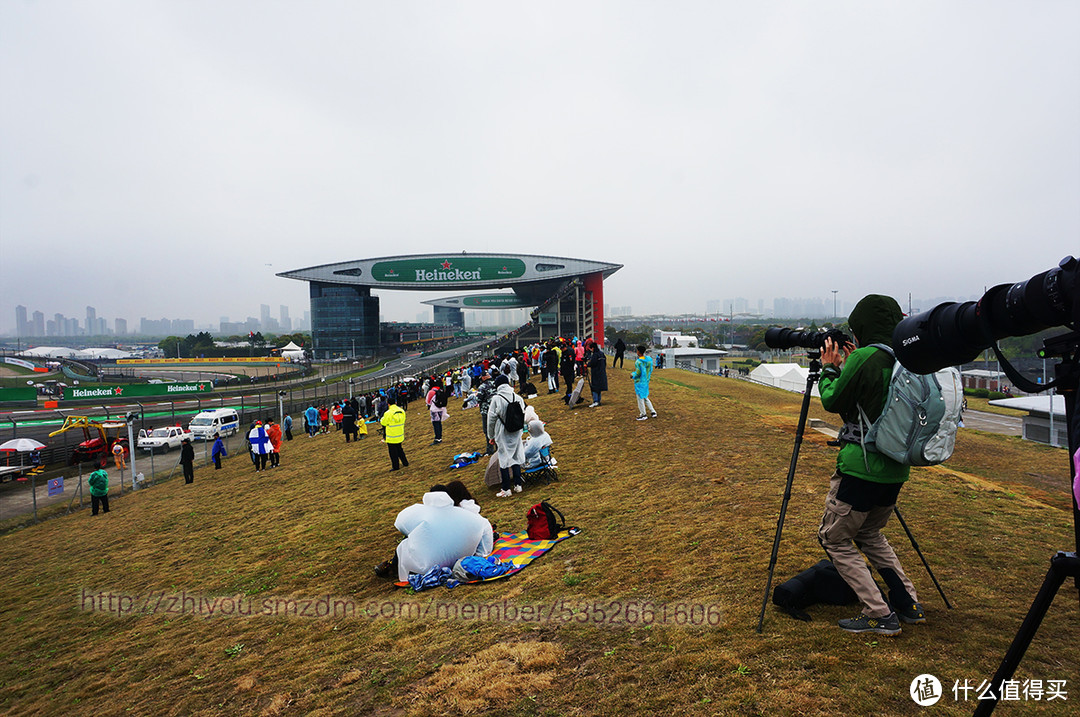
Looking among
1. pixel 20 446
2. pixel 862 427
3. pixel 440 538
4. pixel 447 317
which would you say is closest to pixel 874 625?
pixel 862 427

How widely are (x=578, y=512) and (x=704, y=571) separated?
2503mm

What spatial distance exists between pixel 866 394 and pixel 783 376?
113ft

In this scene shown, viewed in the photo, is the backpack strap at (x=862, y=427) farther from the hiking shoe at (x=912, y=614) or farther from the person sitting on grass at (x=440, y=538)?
the person sitting on grass at (x=440, y=538)

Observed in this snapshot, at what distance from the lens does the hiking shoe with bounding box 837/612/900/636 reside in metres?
3.12

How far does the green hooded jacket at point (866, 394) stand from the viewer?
3014 millimetres

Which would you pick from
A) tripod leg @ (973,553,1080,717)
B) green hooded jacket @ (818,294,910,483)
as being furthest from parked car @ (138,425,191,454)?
tripod leg @ (973,553,1080,717)

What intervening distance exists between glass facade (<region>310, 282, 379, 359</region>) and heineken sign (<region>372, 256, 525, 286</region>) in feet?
17.6

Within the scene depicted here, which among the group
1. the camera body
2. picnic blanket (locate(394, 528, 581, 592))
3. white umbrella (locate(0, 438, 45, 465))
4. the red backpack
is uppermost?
the camera body

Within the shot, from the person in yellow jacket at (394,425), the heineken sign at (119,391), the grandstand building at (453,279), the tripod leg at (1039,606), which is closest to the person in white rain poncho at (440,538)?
the tripod leg at (1039,606)

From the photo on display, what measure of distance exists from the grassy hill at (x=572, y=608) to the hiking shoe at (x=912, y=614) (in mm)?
87

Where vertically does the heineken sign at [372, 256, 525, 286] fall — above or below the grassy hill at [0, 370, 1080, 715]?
above

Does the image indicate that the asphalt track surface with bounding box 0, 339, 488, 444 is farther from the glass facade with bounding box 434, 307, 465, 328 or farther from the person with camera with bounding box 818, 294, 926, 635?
the glass facade with bounding box 434, 307, 465, 328

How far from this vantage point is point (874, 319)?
127 inches

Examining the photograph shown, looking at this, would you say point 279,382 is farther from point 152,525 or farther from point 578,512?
point 578,512
